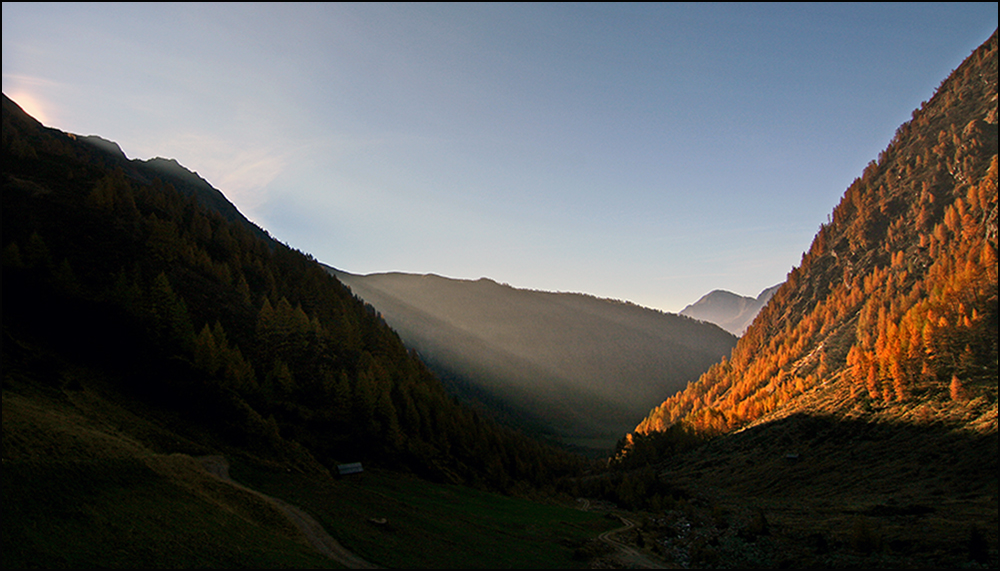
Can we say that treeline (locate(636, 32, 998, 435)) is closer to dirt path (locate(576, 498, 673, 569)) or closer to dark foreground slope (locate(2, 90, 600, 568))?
dirt path (locate(576, 498, 673, 569))

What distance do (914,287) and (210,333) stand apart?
176297 millimetres

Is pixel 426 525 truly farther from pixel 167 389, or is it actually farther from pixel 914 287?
pixel 914 287

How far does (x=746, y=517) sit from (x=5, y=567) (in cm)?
8782

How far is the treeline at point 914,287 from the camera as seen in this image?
98375 millimetres

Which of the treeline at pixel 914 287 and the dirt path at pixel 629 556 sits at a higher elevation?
the treeline at pixel 914 287

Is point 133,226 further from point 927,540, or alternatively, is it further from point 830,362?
point 830,362

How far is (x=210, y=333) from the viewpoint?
3098 inches

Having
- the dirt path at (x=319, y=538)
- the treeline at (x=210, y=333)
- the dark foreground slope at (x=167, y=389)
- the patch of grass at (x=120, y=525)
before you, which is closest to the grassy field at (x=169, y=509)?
the patch of grass at (x=120, y=525)

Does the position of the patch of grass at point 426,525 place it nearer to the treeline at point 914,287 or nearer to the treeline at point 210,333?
the treeline at point 210,333

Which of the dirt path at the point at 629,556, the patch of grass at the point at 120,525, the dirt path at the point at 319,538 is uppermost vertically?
the patch of grass at the point at 120,525

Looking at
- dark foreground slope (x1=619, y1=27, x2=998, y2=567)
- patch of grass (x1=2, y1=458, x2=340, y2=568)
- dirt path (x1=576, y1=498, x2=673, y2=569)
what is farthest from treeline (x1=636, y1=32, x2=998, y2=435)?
patch of grass (x1=2, y1=458, x2=340, y2=568)

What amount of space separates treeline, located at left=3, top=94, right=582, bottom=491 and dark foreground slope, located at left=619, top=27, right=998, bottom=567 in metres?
55.6

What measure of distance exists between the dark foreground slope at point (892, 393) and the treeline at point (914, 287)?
0.48m

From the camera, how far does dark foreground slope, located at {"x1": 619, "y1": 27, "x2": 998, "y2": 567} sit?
189 ft
